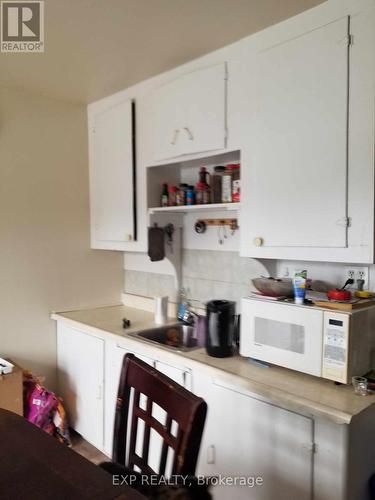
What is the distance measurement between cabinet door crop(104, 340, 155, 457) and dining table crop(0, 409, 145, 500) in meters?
1.16

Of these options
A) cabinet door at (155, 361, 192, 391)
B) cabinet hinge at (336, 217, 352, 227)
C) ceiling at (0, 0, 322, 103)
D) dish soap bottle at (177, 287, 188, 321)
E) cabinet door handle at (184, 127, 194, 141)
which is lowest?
cabinet door at (155, 361, 192, 391)

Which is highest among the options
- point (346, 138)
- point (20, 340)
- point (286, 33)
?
point (286, 33)

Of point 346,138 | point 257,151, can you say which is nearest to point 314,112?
point 346,138

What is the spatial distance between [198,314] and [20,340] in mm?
1209

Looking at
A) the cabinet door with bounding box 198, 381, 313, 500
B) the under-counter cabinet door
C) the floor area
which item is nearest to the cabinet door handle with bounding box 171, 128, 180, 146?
the under-counter cabinet door

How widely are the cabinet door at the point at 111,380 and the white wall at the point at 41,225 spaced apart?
0.64 meters

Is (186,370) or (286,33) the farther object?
(186,370)

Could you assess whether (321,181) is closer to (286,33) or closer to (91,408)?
(286,33)

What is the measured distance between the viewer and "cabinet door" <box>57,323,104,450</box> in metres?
2.55

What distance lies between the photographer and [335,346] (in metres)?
1.53

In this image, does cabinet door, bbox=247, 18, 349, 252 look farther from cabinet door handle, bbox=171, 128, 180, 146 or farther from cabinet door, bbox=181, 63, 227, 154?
cabinet door handle, bbox=171, 128, 180, 146

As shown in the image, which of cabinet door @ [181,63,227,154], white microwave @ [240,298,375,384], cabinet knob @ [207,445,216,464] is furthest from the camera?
cabinet door @ [181,63,227,154]

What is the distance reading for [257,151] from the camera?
75.7 inches

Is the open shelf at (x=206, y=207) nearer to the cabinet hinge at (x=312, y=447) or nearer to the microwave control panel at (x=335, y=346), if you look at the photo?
the microwave control panel at (x=335, y=346)
